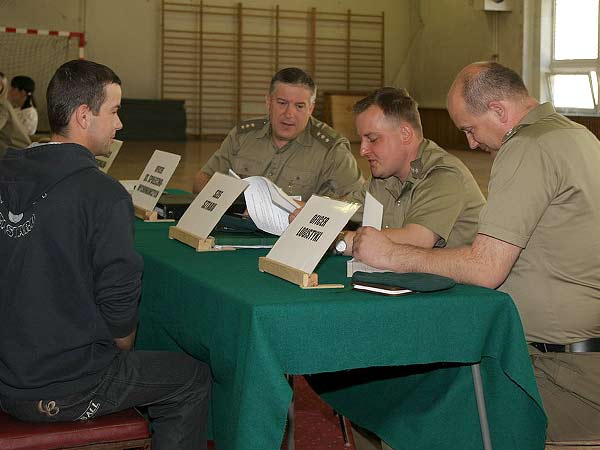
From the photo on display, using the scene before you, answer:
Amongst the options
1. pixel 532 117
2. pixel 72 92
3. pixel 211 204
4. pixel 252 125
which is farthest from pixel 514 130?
pixel 252 125

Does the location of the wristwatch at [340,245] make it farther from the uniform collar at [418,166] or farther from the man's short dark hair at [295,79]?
the man's short dark hair at [295,79]

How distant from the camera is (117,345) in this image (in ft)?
6.78

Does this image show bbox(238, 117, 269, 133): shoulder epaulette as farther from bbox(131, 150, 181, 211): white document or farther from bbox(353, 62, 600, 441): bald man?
bbox(353, 62, 600, 441): bald man

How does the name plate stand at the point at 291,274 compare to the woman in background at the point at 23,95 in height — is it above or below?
below

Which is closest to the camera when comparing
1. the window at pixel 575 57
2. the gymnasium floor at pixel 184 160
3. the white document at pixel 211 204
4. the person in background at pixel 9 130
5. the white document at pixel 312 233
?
the white document at pixel 312 233

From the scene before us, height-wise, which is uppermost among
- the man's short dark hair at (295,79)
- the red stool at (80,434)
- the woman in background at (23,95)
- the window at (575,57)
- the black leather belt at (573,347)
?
the window at (575,57)

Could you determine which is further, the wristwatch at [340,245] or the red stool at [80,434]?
the wristwatch at [340,245]

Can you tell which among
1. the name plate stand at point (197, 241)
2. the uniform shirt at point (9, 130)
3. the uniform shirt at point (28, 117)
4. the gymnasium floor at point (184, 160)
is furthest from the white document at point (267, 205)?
the uniform shirt at point (28, 117)

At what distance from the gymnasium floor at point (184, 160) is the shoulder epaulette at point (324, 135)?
4514mm

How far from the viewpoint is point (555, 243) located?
2.23m

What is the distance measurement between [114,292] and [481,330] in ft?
2.69

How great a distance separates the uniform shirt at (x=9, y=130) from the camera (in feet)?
23.2

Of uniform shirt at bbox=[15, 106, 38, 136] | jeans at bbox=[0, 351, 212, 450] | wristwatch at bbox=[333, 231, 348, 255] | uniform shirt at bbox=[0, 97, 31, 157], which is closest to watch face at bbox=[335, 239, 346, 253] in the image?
wristwatch at bbox=[333, 231, 348, 255]

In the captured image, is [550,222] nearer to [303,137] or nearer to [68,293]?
[68,293]
